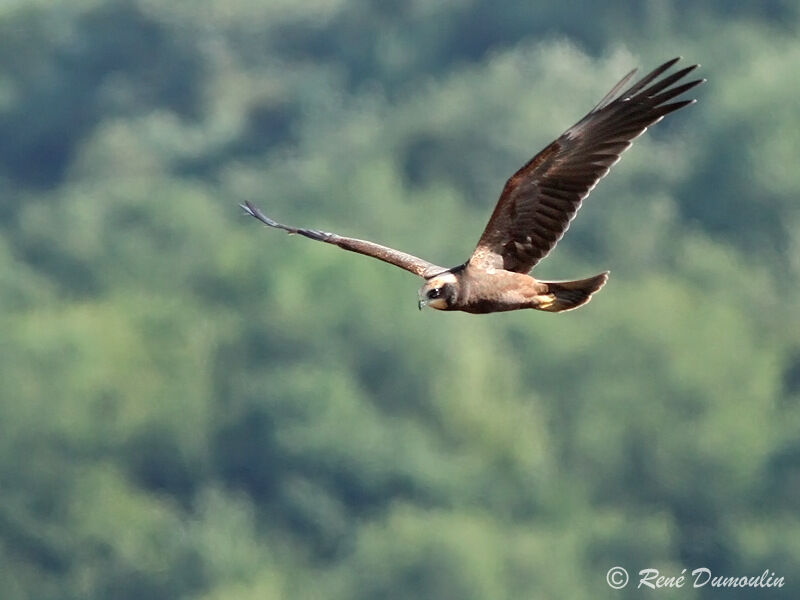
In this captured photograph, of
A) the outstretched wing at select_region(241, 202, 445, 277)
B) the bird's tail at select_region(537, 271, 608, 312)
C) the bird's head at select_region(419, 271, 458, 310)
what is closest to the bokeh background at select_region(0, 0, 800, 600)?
the outstretched wing at select_region(241, 202, 445, 277)

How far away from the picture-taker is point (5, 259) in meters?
57.1

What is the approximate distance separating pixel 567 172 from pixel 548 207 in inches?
10.1

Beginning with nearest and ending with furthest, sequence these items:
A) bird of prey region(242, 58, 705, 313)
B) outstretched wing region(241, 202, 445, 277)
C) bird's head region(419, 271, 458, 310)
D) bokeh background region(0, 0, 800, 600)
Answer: bird's head region(419, 271, 458, 310) → bird of prey region(242, 58, 705, 313) → outstretched wing region(241, 202, 445, 277) → bokeh background region(0, 0, 800, 600)

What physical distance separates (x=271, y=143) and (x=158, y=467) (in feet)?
41.0

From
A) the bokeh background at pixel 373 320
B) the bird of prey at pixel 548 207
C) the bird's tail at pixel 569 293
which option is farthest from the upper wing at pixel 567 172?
the bokeh background at pixel 373 320

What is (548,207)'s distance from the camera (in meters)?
11.0

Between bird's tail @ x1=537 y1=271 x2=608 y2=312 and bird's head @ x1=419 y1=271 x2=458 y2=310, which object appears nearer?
bird's head @ x1=419 y1=271 x2=458 y2=310

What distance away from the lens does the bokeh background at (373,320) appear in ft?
145

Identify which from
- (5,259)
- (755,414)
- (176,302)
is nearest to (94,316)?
(176,302)

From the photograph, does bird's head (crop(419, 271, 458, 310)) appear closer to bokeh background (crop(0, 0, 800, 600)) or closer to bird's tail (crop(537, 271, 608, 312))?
bird's tail (crop(537, 271, 608, 312))

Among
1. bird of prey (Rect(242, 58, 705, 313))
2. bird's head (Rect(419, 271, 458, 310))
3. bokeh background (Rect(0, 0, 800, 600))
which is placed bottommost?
bird's head (Rect(419, 271, 458, 310))

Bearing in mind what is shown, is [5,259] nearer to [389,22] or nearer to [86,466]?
[86,466]

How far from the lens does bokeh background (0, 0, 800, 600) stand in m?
44.3

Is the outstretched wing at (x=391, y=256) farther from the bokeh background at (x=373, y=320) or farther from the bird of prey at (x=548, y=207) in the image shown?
the bokeh background at (x=373, y=320)
